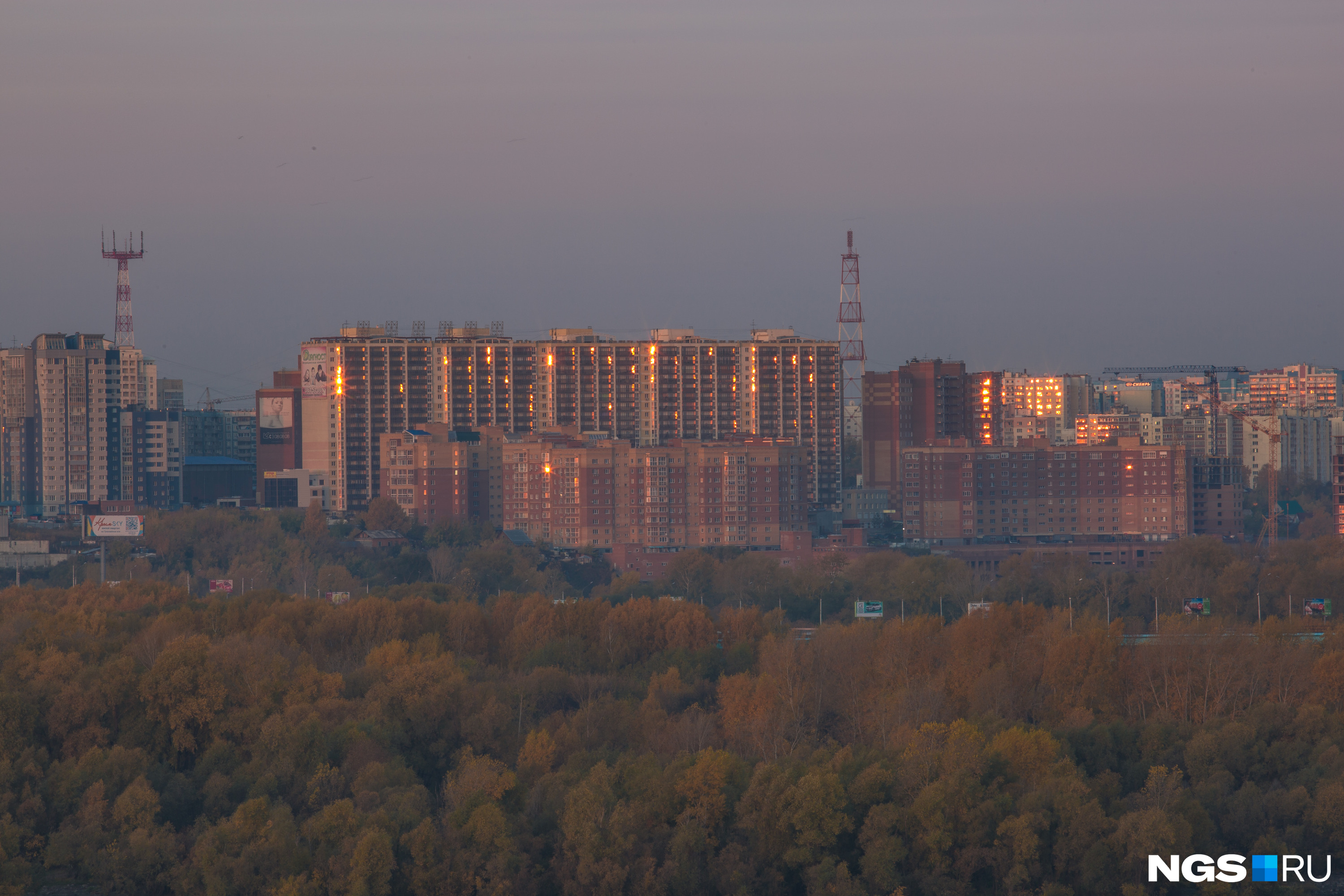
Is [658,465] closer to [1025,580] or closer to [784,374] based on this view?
[784,374]

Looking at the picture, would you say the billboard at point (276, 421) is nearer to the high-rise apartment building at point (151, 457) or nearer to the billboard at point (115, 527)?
the high-rise apartment building at point (151, 457)

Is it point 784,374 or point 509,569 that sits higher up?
point 784,374

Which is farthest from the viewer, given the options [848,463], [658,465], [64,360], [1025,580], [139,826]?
[848,463]

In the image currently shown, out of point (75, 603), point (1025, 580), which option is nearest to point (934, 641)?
point (75, 603)

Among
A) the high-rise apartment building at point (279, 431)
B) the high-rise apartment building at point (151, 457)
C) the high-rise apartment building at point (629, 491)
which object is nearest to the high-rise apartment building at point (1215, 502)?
the high-rise apartment building at point (629, 491)

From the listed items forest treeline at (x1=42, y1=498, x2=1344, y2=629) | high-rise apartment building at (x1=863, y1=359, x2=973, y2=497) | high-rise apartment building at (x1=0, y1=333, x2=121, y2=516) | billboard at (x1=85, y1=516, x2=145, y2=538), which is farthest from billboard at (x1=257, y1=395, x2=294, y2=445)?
high-rise apartment building at (x1=863, y1=359, x2=973, y2=497)

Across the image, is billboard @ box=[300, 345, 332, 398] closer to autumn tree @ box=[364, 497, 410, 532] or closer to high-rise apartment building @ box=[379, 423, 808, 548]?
high-rise apartment building @ box=[379, 423, 808, 548]
